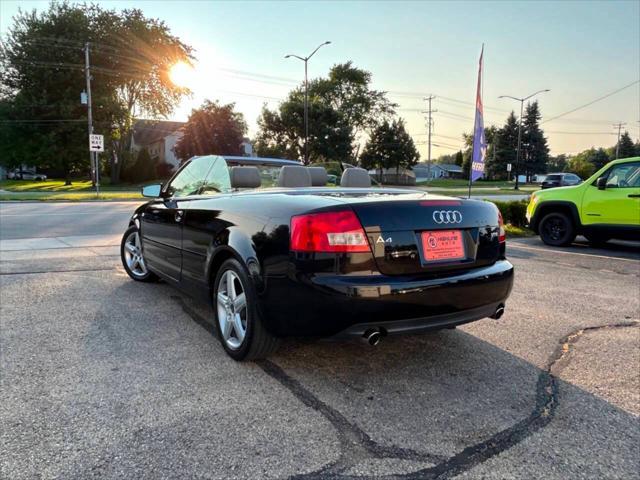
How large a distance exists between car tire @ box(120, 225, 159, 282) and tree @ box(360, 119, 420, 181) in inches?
2369

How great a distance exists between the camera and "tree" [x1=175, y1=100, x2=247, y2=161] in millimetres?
44688

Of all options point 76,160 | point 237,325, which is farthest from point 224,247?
point 76,160

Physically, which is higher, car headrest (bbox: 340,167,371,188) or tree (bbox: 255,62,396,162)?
tree (bbox: 255,62,396,162)

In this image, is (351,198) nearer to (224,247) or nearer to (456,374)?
(224,247)

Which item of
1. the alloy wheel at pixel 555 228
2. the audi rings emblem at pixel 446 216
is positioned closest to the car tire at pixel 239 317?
the audi rings emblem at pixel 446 216

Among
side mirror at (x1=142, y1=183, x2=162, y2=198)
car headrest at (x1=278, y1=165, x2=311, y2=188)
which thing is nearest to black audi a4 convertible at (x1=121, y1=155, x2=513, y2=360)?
car headrest at (x1=278, y1=165, x2=311, y2=188)

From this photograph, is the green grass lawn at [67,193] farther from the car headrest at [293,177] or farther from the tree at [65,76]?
the car headrest at [293,177]

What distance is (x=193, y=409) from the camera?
2.61 m

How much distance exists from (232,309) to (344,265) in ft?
3.43

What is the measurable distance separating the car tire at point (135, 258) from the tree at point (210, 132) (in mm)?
39635

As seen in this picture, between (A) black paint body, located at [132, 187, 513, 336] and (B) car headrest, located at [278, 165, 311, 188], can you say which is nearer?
(A) black paint body, located at [132, 187, 513, 336]

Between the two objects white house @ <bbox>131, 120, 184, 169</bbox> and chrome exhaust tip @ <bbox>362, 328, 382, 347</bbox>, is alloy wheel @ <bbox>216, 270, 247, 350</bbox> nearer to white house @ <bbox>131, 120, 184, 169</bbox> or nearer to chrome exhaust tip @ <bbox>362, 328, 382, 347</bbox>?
chrome exhaust tip @ <bbox>362, 328, 382, 347</bbox>

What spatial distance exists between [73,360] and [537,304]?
4.21 m

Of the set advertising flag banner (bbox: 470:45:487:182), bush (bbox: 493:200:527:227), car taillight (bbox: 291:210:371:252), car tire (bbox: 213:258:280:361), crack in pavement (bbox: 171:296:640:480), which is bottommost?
crack in pavement (bbox: 171:296:640:480)
